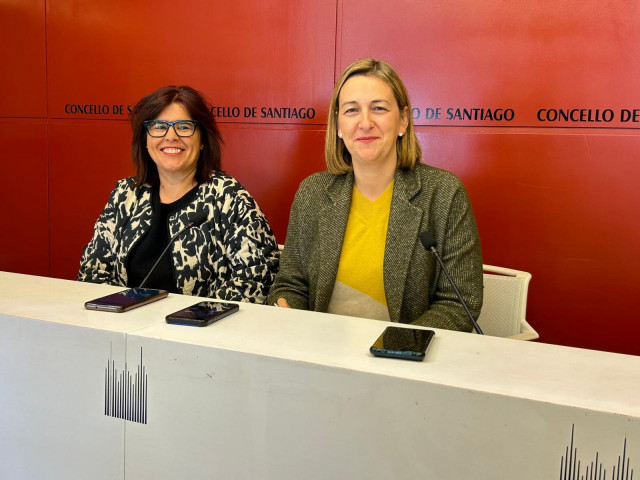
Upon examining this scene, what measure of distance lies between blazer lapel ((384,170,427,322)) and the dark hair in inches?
31.0

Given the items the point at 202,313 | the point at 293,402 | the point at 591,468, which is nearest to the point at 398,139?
the point at 202,313

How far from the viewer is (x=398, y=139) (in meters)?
2.01

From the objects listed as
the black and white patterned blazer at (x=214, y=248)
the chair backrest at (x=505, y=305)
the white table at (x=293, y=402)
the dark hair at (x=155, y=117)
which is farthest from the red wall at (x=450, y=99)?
the white table at (x=293, y=402)

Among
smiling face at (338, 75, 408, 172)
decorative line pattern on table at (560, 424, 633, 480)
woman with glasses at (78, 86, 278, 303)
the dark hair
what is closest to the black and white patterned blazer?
woman with glasses at (78, 86, 278, 303)

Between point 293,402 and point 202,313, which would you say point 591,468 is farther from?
point 202,313

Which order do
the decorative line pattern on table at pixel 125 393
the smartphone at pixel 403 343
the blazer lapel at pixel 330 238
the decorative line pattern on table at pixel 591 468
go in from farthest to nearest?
1. the blazer lapel at pixel 330 238
2. the decorative line pattern on table at pixel 125 393
3. the smartphone at pixel 403 343
4. the decorative line pattern on table at pixel 591 468

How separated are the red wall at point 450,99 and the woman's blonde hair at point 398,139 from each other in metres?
0.76

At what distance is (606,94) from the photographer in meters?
2.44

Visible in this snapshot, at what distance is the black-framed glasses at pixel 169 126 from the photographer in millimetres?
2241

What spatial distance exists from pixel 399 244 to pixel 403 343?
0.78 meters

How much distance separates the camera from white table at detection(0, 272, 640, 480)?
89 cm

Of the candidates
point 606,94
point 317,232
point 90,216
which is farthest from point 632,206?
point 90,216

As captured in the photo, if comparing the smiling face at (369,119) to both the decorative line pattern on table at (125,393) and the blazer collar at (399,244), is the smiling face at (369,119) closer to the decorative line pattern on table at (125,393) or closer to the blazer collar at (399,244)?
the blazer collar at (399,244)

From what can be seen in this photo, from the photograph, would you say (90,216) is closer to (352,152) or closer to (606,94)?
(352,152)
